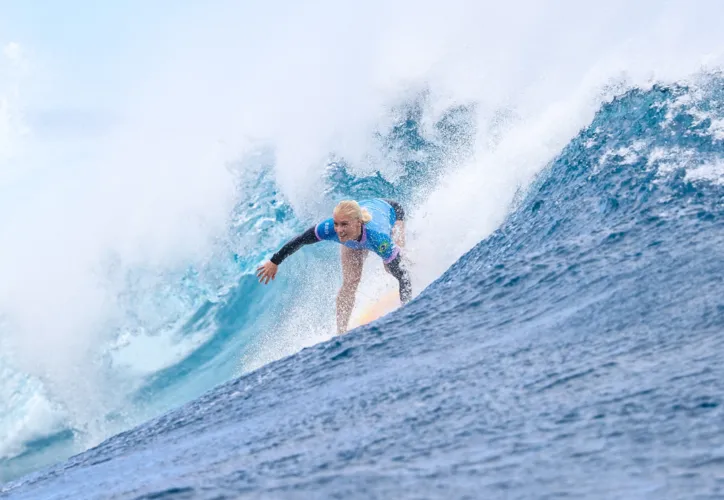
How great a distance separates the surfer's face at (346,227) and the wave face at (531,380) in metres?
0.64

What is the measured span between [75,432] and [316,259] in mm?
3281

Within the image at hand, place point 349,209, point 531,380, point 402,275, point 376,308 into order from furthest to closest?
point 376,308, point 402,275, point 349,209, point 531,380

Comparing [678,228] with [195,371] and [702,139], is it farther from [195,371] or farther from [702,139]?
[195,371]

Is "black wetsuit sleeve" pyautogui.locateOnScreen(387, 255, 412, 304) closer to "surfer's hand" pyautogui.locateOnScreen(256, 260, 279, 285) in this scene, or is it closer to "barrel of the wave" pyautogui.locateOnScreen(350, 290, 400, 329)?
"barrel of the wave" pyautogui.locateOnScreen(350, 290, 400, 329)

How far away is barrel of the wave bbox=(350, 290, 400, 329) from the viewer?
5.65 metres

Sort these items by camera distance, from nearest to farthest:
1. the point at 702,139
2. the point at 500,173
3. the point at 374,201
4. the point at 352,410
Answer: the point at 352,410, the point at 702,139, the point at 374,201, the point at 500,173

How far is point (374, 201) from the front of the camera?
17.0 ft

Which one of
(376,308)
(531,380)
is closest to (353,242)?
(376,308)

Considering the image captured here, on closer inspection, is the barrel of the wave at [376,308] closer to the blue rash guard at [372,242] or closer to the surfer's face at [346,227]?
the blue rash guard at [372,242]

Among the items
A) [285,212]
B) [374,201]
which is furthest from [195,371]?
[374,201]

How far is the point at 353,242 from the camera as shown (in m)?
4.86

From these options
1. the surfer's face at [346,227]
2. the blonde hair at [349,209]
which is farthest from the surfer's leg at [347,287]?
the blonde hair at [349,209]

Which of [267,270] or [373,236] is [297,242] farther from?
[373,236]

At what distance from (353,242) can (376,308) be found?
3.76 ft
